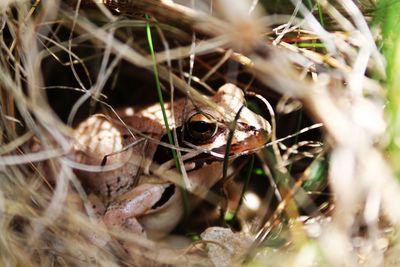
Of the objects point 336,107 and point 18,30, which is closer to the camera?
point 336,107

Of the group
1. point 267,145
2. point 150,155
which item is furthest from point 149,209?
point 267,145

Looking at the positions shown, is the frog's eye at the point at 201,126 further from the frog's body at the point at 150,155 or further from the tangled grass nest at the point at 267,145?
the tangled grass nest at the point at 267,145

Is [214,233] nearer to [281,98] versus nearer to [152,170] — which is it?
[152,170]

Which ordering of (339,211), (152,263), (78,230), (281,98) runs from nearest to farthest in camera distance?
(339,211)
(78,230)
(152,263)
(281,98)

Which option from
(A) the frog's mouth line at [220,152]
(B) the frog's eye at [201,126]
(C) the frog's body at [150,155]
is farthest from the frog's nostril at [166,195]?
(B) the frog's eye at [201,126]

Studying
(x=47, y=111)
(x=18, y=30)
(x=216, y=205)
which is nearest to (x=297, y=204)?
(x=216, y=205)

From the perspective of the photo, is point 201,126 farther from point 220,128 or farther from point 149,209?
point 149,209

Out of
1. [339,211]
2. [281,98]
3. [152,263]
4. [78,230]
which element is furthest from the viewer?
[281,98]
